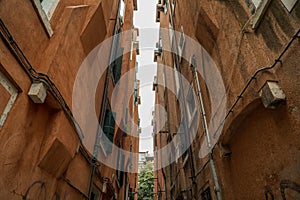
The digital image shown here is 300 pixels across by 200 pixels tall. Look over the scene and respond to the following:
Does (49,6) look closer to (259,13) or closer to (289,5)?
(259,13)

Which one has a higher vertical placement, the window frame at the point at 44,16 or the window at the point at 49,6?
the window at the point at 49,6

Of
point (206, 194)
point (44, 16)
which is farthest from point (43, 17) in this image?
point (206, 194)

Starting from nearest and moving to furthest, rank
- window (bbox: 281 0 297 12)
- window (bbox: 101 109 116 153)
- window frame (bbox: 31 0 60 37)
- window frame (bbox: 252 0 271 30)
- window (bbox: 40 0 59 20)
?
1. window (bbox: 281 0 297 12)
2. window frame (bbox: 252 0 271 30)
3. window frame (bbox: 31 0 60 37)
4. window (bbox: 40 0 59 20)
5. window (bbox: 101 109 116 153)

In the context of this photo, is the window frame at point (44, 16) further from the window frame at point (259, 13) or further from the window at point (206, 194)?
the window at point (206, 194)

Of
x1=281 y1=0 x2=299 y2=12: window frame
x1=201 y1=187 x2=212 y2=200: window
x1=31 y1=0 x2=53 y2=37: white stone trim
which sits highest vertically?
x1=31 y1=0 x2=53 y2=37: white stone trim

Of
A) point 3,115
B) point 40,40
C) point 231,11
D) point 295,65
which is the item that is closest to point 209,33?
point 231,11

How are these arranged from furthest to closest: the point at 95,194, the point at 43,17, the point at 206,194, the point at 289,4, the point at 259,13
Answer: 1. the point at 95,194
2. the point at 206,194
3. the point at 43,17
4. the point at 259,13
5. the point at 289,4

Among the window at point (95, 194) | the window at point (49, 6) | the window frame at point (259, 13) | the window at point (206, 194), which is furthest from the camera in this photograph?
the window at point (95, 194)

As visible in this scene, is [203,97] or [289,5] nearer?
[289,5]

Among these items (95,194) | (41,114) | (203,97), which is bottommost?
(95,194)

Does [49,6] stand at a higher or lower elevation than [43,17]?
higher

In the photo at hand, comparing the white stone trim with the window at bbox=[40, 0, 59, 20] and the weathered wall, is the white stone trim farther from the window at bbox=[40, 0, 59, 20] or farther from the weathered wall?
the window at bbox=[40, 0, 59, 20]

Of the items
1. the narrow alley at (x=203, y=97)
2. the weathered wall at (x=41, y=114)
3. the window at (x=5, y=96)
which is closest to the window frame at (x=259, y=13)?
the narrow alley at (x=203, y=97)

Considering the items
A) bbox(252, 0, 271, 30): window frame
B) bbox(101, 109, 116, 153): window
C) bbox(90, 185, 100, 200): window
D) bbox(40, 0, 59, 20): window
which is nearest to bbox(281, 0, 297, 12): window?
bbox(252, 0, 271, 30): window frame
